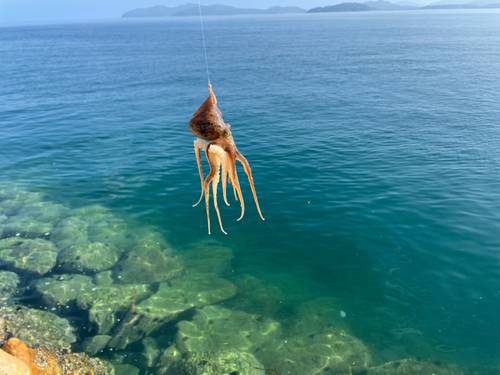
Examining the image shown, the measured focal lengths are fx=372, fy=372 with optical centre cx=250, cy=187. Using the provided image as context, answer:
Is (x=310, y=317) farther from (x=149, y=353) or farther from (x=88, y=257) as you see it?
(x=88, y=257)

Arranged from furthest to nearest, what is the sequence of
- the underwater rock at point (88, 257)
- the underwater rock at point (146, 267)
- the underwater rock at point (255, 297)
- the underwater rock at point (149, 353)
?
the underwater rock at point (88, 257) → the underwater rock at point (146, 267) → the underwater rock at point (255, 297) → the underwater rock at point (149, 353)

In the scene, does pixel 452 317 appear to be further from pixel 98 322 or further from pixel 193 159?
pixel 193 159

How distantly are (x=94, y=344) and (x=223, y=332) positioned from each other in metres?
3.56

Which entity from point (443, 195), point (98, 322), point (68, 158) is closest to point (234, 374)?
point (98, 322)

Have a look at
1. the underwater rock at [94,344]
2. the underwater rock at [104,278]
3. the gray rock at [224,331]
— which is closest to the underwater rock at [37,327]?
the underwater rock at [94,344]

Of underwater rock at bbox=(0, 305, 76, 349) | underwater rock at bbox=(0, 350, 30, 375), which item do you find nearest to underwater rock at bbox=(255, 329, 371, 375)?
underwater rock at bbox=(0, 305, 76, 349)

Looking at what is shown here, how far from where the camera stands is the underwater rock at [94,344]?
32.9 ft

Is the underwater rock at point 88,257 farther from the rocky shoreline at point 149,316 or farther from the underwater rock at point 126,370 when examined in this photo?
the underwater rock at point 126,370

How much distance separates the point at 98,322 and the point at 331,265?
7.86 metres

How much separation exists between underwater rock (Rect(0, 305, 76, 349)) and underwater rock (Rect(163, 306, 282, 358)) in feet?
9.66

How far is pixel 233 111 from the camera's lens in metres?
33.3

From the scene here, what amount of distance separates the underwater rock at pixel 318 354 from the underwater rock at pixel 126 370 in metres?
3.20

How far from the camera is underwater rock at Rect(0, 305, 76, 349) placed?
10000mm

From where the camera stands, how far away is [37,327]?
34.4 feet
